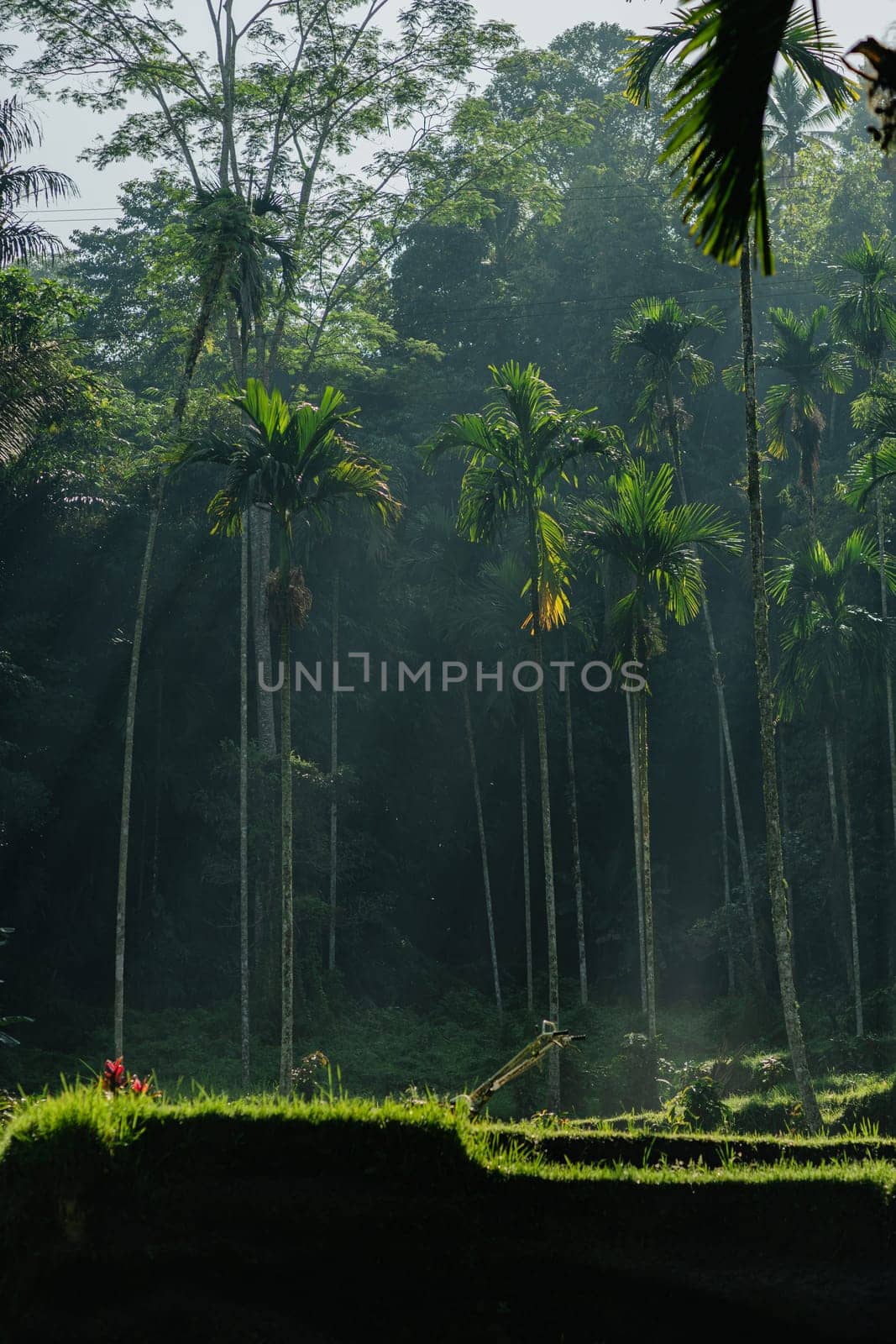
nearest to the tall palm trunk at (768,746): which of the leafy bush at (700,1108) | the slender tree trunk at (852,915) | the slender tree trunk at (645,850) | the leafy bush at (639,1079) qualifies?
the leafy bush at (700,1108)

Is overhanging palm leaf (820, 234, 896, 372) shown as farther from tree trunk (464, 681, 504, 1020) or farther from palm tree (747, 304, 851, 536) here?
tree trunk (464, 681, 504, 1020)

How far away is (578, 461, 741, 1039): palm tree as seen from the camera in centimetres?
1839

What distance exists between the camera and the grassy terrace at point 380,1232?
646 cm

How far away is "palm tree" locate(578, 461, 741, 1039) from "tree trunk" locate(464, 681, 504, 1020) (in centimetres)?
839

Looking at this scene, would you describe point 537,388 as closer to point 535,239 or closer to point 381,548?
point 381,548

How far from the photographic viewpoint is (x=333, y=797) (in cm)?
2662

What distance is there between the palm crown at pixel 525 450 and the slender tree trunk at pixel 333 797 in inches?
337

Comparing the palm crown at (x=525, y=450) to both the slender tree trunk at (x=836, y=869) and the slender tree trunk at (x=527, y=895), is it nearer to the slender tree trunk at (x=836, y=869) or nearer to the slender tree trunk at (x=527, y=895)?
the slender tree trunk at (x=836, y=869)

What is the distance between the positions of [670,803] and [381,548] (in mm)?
9172

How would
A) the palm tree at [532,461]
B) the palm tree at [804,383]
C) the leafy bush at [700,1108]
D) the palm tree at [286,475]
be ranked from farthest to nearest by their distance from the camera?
the palm tree at [804,383], the palm tree at [532,461], the palm tree at [286,475], the leafy bush at [700,1108]

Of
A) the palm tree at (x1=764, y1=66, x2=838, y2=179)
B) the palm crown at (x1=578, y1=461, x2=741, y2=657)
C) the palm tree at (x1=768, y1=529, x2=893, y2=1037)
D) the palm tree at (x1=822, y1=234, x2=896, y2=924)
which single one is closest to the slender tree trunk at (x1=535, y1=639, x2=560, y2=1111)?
the palm crown at (x1=578, y1=461, x2=741, y2=657)

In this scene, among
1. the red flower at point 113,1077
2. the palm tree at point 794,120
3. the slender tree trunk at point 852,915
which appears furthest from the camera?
the palm tree at point 794,120

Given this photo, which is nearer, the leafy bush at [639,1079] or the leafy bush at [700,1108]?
the leafy bush at [700,1108]

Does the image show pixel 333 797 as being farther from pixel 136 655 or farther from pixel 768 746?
pixel 768 746
